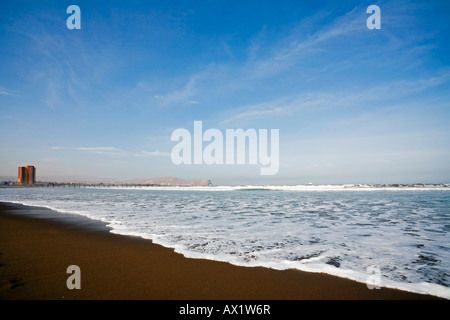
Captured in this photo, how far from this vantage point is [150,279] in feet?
13.5

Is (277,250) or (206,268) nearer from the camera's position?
(206,268)

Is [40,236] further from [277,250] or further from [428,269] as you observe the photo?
[428,269]

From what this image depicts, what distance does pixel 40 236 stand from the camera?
7.52 metres

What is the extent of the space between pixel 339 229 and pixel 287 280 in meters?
5.22

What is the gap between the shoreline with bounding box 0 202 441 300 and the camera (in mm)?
3561

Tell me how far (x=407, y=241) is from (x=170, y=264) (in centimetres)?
627

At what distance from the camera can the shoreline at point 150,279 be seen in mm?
3561
